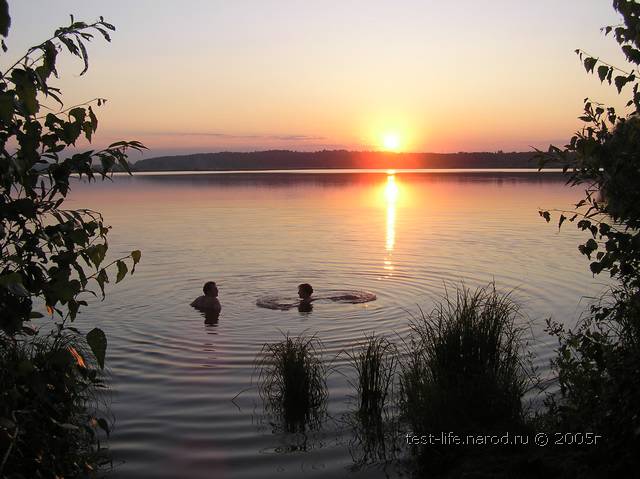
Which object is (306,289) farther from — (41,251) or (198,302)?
(41,251)

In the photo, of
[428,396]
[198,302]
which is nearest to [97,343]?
[428,396]

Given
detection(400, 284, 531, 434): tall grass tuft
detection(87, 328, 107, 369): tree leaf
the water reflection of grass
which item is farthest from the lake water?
detection(87, 328, 107, 369): tree leaf

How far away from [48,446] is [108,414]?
5528 mm

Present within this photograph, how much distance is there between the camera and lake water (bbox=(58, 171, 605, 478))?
872 cm

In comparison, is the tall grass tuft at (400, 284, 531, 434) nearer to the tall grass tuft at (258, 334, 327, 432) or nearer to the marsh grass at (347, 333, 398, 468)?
the marsh grass at (347, 333, 398, 468)

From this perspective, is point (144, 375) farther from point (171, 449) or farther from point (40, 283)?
point (40, 283)

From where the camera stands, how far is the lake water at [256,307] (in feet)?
28.6

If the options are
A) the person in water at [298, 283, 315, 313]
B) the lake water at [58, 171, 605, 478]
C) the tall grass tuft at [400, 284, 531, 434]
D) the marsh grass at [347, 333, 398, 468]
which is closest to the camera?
the tall grass tuft at [400, 284, 531, 434]

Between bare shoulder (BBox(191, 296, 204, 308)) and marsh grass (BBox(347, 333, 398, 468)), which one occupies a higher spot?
marsh grass (BBox(347, 333, 398, 468))

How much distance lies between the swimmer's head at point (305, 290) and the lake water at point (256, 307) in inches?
35.3

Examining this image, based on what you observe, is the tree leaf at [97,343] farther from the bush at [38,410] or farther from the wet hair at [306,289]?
the wet hair at [306,289]

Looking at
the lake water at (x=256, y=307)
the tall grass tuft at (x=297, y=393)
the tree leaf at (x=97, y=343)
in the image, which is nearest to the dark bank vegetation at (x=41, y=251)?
the tree leaf at (x=97, y=343)

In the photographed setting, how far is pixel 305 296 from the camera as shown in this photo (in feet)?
59.8

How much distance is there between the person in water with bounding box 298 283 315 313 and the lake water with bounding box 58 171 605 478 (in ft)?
2.02
